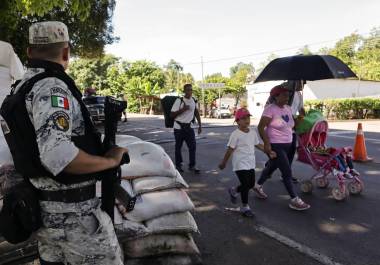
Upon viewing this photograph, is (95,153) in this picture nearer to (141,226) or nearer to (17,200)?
(17,200)

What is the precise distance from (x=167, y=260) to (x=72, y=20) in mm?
13615

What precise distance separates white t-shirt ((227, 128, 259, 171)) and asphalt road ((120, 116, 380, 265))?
661 millimetres

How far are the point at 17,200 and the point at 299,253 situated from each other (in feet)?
9.25

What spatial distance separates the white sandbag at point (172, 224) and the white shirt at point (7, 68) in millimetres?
2971

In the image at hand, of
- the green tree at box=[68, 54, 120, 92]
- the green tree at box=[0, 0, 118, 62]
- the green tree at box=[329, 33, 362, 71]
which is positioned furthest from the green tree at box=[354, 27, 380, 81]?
the green tree at box=[68, 54, 120, 92]

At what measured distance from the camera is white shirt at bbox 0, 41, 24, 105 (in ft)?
16.9

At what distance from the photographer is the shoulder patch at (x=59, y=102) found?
1.64 m

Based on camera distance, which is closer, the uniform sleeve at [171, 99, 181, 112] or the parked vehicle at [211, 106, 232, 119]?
the uniform sleeve at [171, 99, 181, 112]

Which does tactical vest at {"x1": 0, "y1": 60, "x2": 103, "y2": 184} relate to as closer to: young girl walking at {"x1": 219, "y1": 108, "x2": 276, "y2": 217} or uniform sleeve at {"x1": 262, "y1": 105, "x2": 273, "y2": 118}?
young girl walking at {"x1": 219, "y1": 108, "x2": 276, "y2": 217}

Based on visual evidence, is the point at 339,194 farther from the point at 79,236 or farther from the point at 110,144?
the point at 79,236

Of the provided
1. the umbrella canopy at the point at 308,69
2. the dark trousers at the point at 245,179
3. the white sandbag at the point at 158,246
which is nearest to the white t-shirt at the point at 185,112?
the umbrella canopy at the point at 308,69

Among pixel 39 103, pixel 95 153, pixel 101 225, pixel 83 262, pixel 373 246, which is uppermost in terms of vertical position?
pixel 39 103

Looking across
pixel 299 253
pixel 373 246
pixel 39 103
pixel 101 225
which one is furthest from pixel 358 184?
pixel 39 103

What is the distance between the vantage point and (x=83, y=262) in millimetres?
1820
